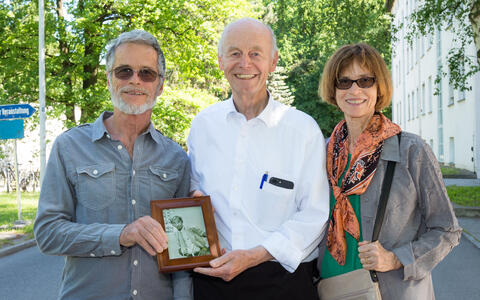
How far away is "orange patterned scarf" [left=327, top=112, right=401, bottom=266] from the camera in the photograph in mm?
2904

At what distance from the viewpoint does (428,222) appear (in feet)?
9.44

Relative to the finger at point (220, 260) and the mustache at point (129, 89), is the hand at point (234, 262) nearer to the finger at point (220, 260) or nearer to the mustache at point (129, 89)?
the finger at point (220, 260)

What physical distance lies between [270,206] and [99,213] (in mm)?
966

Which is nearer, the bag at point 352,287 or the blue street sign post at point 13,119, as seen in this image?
the bag at point 352,287

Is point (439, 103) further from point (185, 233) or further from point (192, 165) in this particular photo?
point (185, 233)

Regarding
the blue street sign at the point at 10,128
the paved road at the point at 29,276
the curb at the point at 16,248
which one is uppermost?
the blue street sign at the point at 10,128

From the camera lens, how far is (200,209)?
2682 mm

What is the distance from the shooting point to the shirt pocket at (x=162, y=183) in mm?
2863

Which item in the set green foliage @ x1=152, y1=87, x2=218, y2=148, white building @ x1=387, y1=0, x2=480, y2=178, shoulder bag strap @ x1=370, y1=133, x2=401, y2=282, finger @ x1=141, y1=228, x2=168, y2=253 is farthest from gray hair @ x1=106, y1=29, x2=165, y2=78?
green foliage @ x1=152, y1=87, x2=218, y2=148

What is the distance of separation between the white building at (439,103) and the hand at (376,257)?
14027 millimetres

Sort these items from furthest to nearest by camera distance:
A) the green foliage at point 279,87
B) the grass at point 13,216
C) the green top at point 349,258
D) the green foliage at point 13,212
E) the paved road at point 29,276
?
the green foliage at point 279,87, the green foliage at point 13,212, the grass at point 13,216, the paved road at point 29,276, the green top at point 349,258

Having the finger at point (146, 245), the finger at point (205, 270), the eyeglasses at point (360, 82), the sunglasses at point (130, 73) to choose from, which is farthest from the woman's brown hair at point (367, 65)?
the finger at point (146, 245)

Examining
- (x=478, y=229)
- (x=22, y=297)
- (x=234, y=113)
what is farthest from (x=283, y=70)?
(x=234, y=113)

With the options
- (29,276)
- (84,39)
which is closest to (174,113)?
(84,39)
